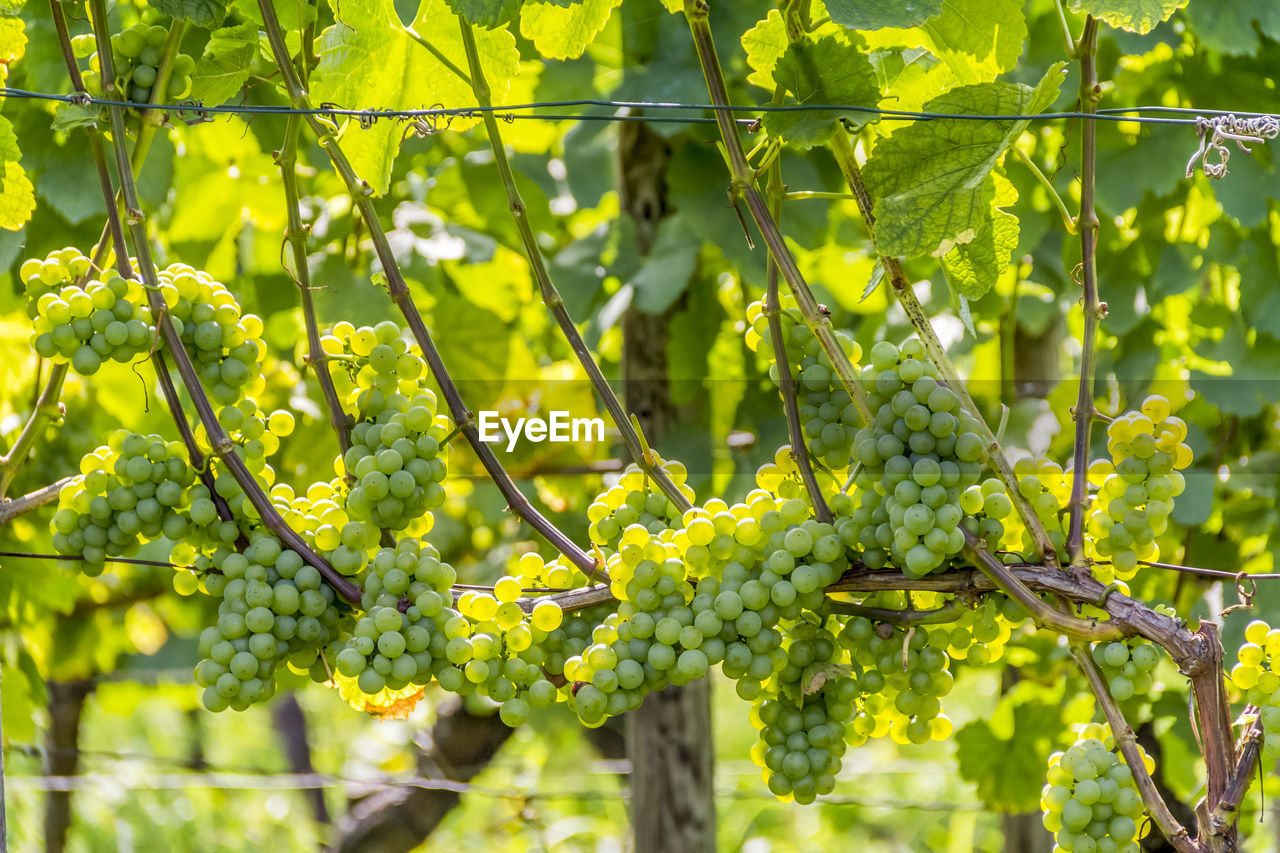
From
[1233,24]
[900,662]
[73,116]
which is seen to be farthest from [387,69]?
[1233,24]

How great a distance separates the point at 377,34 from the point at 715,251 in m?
0.84

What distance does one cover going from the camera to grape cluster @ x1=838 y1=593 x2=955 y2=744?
674 millimetres

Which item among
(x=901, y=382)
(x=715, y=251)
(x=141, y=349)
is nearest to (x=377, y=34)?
(x=141, y=349)

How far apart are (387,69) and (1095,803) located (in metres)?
0.69

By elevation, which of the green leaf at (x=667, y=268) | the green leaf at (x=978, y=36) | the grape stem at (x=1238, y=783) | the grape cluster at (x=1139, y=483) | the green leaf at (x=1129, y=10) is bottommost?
the grape stem at (x=1238, y=783)

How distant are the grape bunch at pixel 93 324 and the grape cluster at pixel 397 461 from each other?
142mm

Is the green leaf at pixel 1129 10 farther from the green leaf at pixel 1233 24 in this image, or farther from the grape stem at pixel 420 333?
the green leaf at pixel 1233 24

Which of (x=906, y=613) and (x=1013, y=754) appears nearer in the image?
(x=906, y=613)

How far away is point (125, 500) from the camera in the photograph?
67 centimetres

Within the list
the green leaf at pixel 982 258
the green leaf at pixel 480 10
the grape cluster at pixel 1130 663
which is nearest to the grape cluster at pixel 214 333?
the green leaf at pixel 480 10

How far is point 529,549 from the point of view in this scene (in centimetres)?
178

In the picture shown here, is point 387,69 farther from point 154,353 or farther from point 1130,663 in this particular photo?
point 1130,663

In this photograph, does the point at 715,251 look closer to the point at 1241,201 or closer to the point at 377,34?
the point at 1241,201

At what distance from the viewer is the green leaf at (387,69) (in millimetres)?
772
